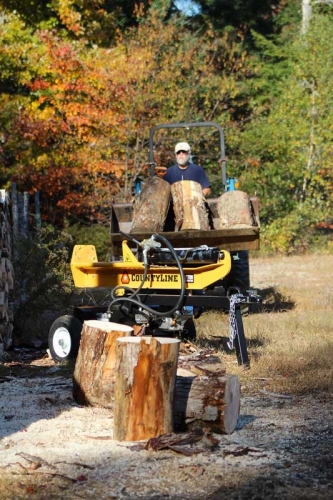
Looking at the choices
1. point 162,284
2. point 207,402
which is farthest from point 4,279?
point 207,402

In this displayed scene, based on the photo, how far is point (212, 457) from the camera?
17.9 ft

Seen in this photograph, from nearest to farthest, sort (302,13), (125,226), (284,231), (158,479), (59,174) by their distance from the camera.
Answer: (158,479) < (125,226) < (59,174) < (284,231) < (302,13)

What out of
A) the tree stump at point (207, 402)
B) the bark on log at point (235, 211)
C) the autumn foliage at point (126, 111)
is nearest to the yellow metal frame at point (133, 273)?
the bark on log at point (235, 211)

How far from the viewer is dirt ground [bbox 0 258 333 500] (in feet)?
16.0

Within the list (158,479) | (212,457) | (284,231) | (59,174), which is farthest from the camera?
(284,231)

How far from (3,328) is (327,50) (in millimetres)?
16488

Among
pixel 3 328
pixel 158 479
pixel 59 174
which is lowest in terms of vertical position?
pixel 158 479

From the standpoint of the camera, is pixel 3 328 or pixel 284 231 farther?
pixel 284 231

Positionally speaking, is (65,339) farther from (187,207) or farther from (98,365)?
(98,365)

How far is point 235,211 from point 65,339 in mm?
2687

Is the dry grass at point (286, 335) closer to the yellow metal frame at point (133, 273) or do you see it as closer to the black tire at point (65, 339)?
the yellow metal frame at point (133, 273)

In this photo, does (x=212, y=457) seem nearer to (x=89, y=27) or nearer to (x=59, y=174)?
(x=59, y=174)

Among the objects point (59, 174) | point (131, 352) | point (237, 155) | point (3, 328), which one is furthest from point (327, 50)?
point (131, 352)

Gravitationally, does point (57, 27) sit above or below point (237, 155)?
above
